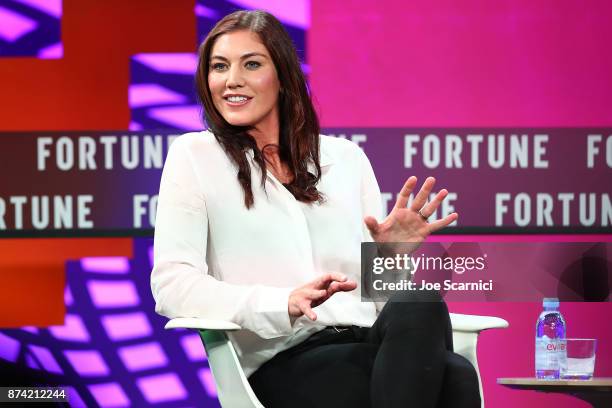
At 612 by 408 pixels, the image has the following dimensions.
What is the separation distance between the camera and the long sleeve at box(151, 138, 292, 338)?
83.4 inches

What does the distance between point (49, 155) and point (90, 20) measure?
58 cm

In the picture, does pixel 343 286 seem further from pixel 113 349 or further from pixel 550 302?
pixel 113 349

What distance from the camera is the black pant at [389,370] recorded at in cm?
190

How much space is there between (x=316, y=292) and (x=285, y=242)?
313mm

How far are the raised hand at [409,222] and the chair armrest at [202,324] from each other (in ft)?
1.25

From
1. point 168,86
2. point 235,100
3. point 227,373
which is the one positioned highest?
point 168,86

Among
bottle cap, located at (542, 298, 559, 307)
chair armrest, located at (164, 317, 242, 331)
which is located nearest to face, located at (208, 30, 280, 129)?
chair armrest, located at (164, 317, 242, 331)

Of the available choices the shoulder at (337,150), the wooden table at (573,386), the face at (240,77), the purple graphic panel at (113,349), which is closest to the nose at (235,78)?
the face at (240,77)

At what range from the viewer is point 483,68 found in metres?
3.97

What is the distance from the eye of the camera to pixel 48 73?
3982mm

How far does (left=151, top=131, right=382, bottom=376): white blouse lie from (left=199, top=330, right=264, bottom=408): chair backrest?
0.16 feet

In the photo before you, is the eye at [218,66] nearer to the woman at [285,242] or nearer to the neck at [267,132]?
the woman at [285,242]

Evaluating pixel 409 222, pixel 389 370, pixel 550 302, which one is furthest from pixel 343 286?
pixel 550 302

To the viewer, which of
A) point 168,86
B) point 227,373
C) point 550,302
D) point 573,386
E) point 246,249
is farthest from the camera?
point 168,86
